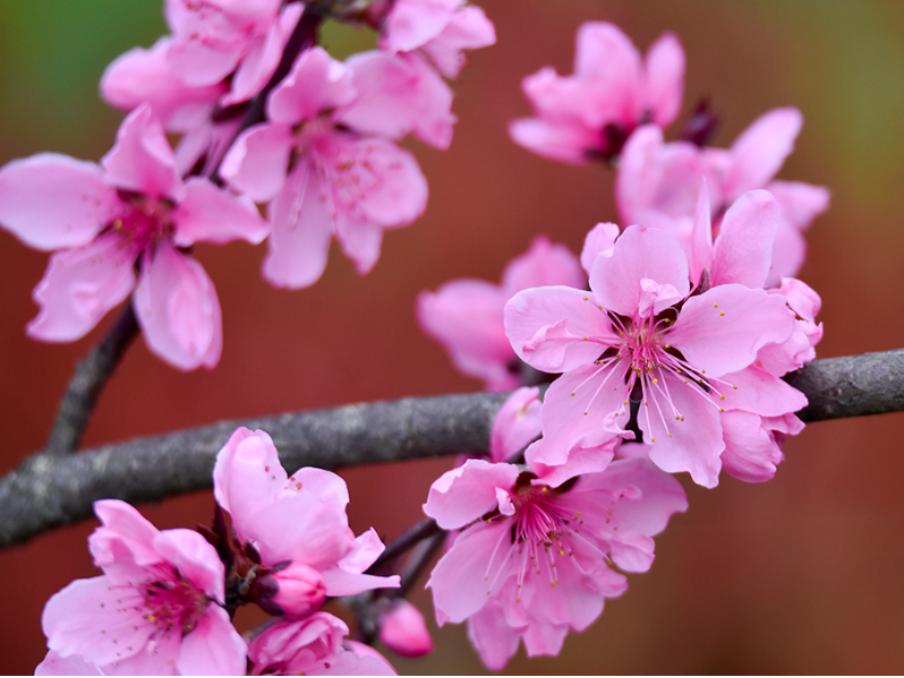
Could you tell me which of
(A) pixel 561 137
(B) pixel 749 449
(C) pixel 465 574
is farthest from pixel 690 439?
(A) pixel 561 137

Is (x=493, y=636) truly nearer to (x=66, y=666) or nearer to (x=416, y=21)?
(x=66, y=666)

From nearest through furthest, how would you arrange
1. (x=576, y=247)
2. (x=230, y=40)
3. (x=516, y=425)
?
(x=516, y=425) < (x=230, y=40) < (x=576, y=247)

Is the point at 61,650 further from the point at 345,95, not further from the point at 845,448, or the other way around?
the point at 845,448

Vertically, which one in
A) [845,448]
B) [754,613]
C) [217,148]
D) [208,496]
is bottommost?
[754,613]

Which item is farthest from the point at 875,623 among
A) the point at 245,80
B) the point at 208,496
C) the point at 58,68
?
the point at 58,68

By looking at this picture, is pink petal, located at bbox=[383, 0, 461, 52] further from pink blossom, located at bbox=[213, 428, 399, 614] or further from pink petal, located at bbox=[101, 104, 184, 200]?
pink blossom, located at bbox=[213, 428, 399, 614]

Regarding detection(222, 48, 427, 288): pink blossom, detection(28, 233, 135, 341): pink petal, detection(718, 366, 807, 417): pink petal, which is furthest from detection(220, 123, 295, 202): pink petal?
detection(718, 366, 807, 417): pink petal
